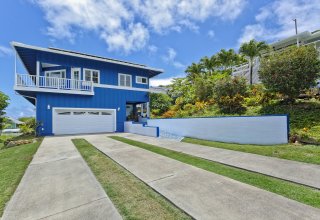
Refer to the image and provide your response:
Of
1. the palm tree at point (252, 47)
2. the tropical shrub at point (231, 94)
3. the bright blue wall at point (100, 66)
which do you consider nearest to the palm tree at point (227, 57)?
the palm tree at point (252, 47)

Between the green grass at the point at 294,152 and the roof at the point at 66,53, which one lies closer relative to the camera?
the green grass at the point at 294,152

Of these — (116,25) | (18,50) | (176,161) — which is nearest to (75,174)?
(176,161)

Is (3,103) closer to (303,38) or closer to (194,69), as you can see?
(194,69)

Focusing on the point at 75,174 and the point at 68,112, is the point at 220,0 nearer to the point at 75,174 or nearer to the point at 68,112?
the point at 75,174

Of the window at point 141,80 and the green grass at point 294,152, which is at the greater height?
the window at point 141,80

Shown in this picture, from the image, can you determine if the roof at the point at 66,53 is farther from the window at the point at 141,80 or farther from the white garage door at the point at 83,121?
the white garage door at the point at 83,121

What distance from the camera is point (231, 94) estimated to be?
13.0 meters

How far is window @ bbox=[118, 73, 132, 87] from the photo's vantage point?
62.2 ft

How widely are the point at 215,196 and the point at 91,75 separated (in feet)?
53.4

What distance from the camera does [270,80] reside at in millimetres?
10352

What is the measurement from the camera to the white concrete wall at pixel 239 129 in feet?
27.2

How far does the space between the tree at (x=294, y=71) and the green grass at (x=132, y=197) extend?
911cm

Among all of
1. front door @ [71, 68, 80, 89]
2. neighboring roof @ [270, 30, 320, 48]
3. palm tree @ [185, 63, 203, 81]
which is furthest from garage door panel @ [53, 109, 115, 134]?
neighboring roof @ [270, 30, 320, 48]

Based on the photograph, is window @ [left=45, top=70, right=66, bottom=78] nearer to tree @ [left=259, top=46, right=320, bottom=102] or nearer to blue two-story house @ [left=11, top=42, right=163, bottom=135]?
blue two-story house @ [left=11, top=42, right=163, bottom=135]
